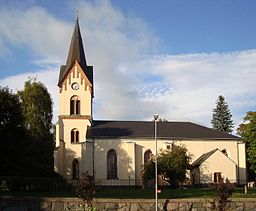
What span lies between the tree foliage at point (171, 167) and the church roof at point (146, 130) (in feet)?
23.8

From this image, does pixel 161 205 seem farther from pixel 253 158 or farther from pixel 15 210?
pixel 253 158

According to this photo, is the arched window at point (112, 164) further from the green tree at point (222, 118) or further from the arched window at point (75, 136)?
the green tree at point (222, 118)

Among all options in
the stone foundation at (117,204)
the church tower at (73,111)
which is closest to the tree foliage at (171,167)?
the church tower at (73,111)

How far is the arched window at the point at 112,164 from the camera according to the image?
53.6 meters

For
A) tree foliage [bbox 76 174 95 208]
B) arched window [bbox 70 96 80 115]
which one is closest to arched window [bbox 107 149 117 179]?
arched window [bbox 70 96 80 115]

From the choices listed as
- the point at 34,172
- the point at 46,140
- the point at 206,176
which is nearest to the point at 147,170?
the point at 206,176

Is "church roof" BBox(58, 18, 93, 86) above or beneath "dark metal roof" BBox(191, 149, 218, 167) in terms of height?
above

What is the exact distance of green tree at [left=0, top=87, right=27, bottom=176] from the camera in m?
38.2

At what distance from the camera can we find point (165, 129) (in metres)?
57.2

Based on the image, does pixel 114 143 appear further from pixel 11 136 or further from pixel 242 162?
pixel 242 162

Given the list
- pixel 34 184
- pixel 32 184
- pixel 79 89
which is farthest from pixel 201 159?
pixel 34 184

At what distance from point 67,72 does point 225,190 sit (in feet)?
137

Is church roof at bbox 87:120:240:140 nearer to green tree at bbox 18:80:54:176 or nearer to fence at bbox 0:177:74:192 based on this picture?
green tree at bbox 18:80:54:176

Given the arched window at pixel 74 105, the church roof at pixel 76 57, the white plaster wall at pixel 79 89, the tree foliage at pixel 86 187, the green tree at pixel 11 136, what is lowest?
the tree foliage at pixel 86 187
